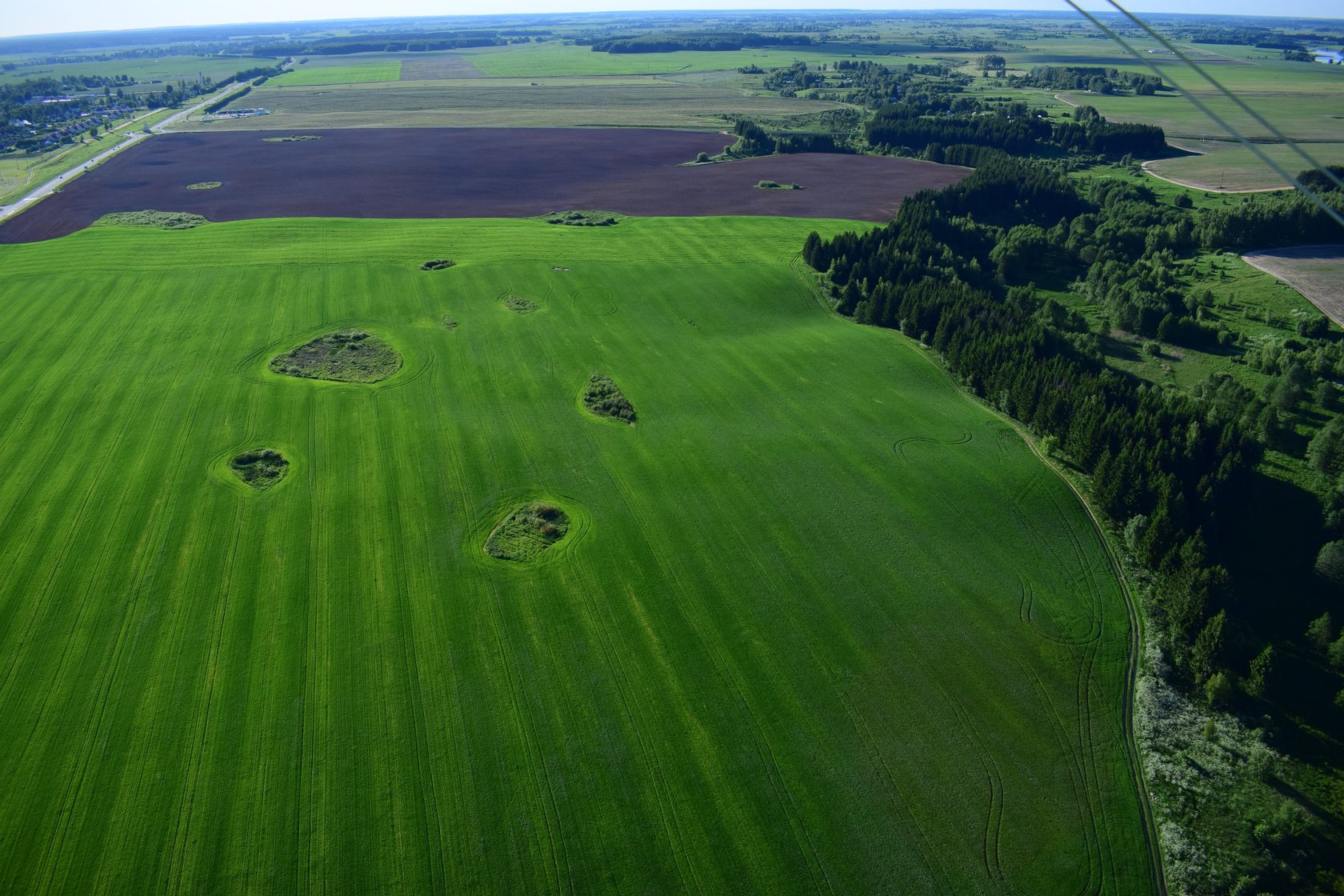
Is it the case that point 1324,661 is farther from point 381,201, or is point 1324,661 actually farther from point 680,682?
point 381,201

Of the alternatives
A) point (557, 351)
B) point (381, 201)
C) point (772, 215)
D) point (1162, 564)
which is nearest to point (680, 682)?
point (1162, 564)

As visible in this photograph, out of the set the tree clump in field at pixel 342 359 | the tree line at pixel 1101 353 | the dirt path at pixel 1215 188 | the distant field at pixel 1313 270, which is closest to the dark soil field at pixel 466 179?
the tree line at pixel 1101 353

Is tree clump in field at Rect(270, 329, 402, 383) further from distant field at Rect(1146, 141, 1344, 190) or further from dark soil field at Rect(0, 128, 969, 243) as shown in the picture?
distant field at Rect(1146, 141, 1344, 190)

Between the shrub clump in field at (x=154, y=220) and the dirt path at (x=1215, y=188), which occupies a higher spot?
the shrub clump in field at (x=154, y=220)

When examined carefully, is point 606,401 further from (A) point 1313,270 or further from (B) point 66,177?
(B) point 66,177

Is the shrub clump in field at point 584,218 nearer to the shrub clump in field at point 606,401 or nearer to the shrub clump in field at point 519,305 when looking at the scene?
the shrub clump in field at point 519,305

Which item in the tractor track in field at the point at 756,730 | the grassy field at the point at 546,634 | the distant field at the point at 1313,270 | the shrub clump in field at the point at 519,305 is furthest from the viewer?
the distant field at the point at 1313,270
